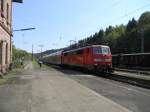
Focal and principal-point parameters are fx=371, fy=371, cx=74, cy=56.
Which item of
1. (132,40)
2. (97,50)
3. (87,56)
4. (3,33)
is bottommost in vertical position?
(87,56)

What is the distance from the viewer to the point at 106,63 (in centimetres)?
3569

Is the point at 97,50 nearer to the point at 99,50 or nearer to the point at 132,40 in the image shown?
the point at 99,50

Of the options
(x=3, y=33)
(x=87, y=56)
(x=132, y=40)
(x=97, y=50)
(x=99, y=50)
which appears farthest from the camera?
(x=132, y=40)

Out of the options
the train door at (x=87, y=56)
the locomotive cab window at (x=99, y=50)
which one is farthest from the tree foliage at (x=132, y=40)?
the locomotive cab window at (x=99, y=50)

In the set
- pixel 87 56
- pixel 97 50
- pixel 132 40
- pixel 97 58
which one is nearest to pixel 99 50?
pixel 97 50

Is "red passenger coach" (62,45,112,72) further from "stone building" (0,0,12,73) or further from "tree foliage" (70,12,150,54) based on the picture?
"tree foliage" (70,12,150,54)

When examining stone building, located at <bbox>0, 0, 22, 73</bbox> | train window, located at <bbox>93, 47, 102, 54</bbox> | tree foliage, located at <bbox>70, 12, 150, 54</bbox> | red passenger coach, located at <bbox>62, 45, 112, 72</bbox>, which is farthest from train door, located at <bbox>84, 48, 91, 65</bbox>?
tree foliage, located at <bbox>70, 12, 150, 54</bbox>

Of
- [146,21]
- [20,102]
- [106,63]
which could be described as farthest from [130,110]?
[146,21]

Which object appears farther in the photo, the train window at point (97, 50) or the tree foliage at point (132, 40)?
the tree foliage at point (132, 40)

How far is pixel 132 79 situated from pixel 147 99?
11354 mm

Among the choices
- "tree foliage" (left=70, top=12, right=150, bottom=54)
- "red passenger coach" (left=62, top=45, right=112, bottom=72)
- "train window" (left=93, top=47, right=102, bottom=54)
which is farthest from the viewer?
"tree foliage" (left=70, top=12, right=150, bottom=54)

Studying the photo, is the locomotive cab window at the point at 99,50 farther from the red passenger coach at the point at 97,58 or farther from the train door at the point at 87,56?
the train door at the point at 87,56

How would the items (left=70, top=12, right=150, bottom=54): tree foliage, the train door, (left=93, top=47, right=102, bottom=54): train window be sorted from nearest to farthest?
(left=93, top=47, right=102, bottom=54): train window → the train door → (left=70, top=12, right=150, bottom=54): tree foliage

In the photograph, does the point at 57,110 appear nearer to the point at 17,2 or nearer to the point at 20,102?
the point at 20,102
